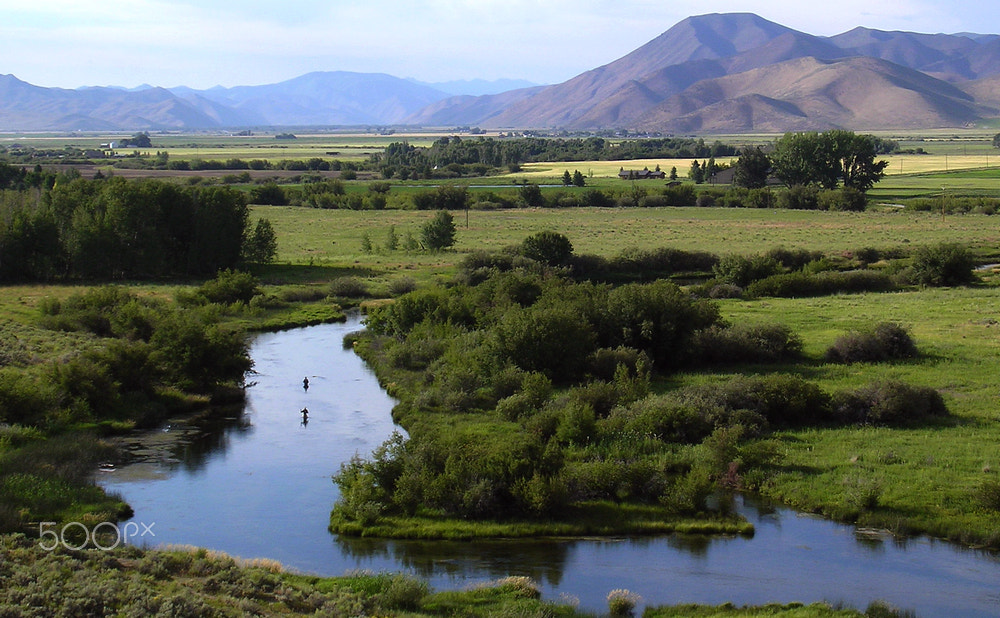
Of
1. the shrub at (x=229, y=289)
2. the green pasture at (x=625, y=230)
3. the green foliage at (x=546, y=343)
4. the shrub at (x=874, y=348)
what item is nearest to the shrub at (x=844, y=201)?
the green pasture at (x=625, y=230)

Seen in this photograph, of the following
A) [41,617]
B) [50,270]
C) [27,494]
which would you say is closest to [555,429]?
[27,494]

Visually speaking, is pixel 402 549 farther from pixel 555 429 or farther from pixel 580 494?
pixel 555 429

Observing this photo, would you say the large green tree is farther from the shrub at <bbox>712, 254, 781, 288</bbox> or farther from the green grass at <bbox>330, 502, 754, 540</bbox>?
the green grass at <bbox>330, 502, 754, 540</bbox>

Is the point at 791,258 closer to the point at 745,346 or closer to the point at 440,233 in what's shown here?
the point at 440,233

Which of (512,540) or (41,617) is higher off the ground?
(41,617)

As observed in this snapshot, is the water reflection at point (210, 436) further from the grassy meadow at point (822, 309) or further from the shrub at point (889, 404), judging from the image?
the shrub at point (889, 404)

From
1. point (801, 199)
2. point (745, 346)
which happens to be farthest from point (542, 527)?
point (801, 199)

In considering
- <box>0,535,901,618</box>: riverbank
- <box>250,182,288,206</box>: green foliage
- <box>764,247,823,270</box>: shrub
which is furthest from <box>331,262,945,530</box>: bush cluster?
<box>250,182,288,206</box>: green foliage
